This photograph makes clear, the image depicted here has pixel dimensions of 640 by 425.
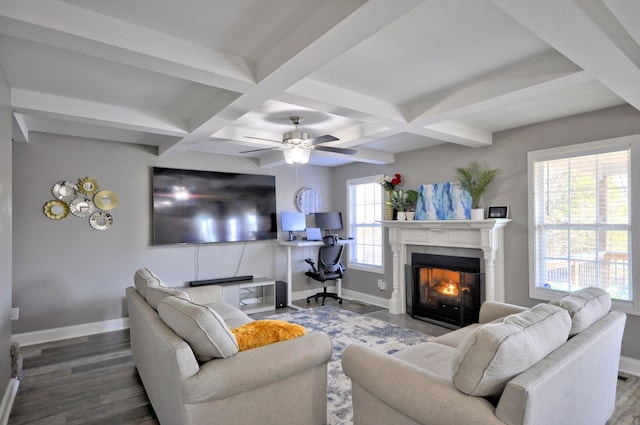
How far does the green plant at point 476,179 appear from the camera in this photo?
420cm

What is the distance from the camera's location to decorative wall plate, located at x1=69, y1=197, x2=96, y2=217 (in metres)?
4.34

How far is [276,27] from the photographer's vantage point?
194 cm

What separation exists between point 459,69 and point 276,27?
136 centimetres

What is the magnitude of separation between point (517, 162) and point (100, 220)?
5.17 metres

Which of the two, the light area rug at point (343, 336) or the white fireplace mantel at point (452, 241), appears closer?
the light area rug at point (343, 336)

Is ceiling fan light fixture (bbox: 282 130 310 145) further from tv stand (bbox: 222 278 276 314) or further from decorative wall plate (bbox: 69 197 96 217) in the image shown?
decorative wall plate (bbox: 69 197 96 217)

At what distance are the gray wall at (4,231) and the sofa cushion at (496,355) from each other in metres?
2.93

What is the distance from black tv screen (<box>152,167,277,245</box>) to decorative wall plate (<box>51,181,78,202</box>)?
92 centimetres

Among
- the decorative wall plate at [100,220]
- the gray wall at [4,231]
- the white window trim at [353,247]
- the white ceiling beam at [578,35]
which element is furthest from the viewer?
the white window trim at [353,247]

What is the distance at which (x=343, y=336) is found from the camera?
13.5ft

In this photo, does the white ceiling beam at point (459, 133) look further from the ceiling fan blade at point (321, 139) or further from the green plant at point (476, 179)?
the ceiling fan blade at point (321, 139)

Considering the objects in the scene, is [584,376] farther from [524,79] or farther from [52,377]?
[52,377]

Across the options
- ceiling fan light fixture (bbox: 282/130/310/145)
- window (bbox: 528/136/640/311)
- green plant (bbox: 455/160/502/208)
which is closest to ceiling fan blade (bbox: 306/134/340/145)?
ceiling fan light fixture (bbox: 282/130/310/145)

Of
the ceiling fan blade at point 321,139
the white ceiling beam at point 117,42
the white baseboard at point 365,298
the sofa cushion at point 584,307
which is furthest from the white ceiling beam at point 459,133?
the white baseboard at point 365,298
